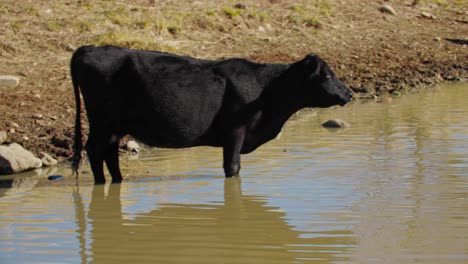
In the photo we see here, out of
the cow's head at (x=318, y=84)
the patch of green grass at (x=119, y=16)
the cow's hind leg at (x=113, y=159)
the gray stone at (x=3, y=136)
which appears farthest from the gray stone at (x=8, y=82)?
the cow's head at (x=318, y=84)

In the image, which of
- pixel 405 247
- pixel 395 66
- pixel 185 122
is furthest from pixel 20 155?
pixel 395 66

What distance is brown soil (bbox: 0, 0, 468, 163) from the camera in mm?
12625

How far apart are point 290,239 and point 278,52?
9.51 meters

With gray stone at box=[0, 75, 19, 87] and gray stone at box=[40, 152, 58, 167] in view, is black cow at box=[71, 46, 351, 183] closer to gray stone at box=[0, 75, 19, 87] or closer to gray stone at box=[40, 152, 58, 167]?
gray stone at box=[40, 152, 58, 167]

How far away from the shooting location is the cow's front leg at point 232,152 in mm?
9445

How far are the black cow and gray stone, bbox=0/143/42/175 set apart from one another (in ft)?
2.12

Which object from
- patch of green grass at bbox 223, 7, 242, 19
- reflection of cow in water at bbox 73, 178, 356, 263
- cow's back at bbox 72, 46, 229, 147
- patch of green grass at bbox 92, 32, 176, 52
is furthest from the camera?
patch of green grass at bbox 223, 7, 242, 19

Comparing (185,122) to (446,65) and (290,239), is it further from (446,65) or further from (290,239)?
(446,65)

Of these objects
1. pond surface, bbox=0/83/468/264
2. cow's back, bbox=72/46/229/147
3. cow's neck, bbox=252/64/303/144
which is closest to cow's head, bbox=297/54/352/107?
cow's neck, bbox=252/64/303/144

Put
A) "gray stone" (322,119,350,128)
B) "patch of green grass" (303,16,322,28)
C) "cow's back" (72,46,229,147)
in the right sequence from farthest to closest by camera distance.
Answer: "patch of green grass" (303,16,322,28)
"gray stone" (322,119,350,128)
"cow's back" (72,46,229,147)

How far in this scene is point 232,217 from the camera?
7.71 metres

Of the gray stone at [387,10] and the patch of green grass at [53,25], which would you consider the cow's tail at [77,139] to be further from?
the gray stone at [387,10]

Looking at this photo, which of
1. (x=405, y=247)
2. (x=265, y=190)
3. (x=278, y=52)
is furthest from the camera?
(x=278, y=52)

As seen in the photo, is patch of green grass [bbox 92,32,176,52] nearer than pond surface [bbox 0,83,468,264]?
No
